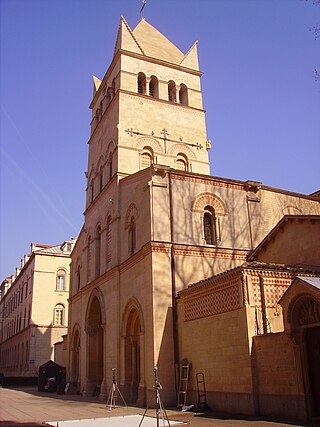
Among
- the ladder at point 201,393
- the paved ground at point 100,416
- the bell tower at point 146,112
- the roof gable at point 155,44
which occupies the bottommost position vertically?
the paved ground at point 100,416

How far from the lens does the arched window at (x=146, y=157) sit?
85.4 feet

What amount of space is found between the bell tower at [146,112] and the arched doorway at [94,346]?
25.7 ft

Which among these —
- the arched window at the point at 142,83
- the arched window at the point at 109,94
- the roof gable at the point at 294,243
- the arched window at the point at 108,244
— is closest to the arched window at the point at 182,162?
the arched window at the point at 142,83

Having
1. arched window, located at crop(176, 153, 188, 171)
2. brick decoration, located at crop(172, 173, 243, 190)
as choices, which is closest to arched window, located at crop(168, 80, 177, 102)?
arched window, located at crop(176, 153, 188, 171)

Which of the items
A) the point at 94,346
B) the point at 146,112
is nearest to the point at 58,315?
the point at 94,346

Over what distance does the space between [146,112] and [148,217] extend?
31.4 ft

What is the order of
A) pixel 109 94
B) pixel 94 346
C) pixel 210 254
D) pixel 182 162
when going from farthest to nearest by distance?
pixel 109 94, pixel 182 162, pixel 94 346, pixel 210 254

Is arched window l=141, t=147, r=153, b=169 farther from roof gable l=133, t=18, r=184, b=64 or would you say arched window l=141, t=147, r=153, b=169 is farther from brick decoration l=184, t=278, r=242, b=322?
brick decoration l=184, t=278, r=242, b=322

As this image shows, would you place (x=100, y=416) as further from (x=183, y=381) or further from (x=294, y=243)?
(x=294, y=243)

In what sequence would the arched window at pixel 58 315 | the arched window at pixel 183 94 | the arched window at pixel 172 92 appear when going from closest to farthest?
the arched window at pixel 172 92 < the arched window at pixel 183 94 < the arched window at pixel 58 315

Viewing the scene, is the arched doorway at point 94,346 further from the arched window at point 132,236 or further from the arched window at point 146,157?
the arched window at point 146,157

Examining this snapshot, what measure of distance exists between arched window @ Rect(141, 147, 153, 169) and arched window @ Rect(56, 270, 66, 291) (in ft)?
92.6

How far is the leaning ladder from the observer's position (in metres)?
16.9

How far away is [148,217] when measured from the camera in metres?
20.2
